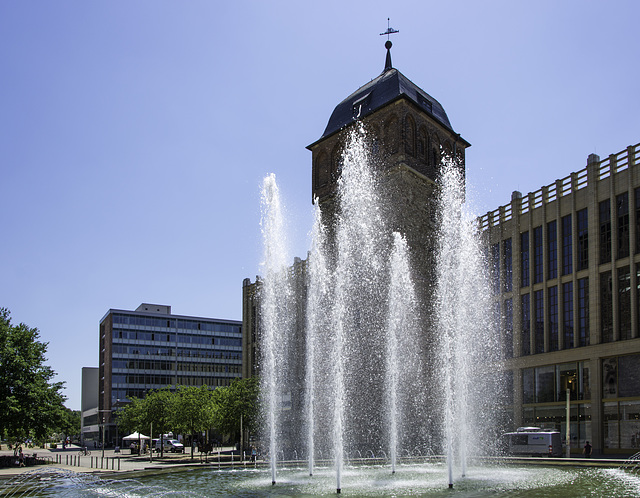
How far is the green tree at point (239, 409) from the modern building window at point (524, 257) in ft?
60.6

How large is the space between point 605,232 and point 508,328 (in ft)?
30.0

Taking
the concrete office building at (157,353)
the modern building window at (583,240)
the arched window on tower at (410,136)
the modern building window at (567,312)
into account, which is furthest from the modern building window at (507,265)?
the concrete office building at (157,353)

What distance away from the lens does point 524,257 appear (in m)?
41.2

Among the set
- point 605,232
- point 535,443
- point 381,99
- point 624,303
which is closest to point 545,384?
point 535,443

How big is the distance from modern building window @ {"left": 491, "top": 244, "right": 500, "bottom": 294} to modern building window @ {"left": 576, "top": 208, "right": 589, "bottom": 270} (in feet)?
21.7

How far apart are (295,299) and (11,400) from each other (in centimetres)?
2569

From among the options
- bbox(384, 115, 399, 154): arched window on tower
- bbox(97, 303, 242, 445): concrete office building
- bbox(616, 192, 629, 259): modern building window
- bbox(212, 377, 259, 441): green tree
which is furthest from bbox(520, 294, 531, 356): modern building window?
bbox(97, 303, 242, 445): concrete office building

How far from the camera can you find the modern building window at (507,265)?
4184cm

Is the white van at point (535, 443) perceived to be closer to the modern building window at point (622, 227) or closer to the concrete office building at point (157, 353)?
the modern building window at point (622, 227)

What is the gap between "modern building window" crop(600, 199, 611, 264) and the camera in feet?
116

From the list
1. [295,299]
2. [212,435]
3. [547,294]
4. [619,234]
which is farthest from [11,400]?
[212,435]

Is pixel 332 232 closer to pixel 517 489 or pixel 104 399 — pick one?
pixel 517 489

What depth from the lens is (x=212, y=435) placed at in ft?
252

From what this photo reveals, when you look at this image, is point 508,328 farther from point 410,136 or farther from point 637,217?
point 410,136
